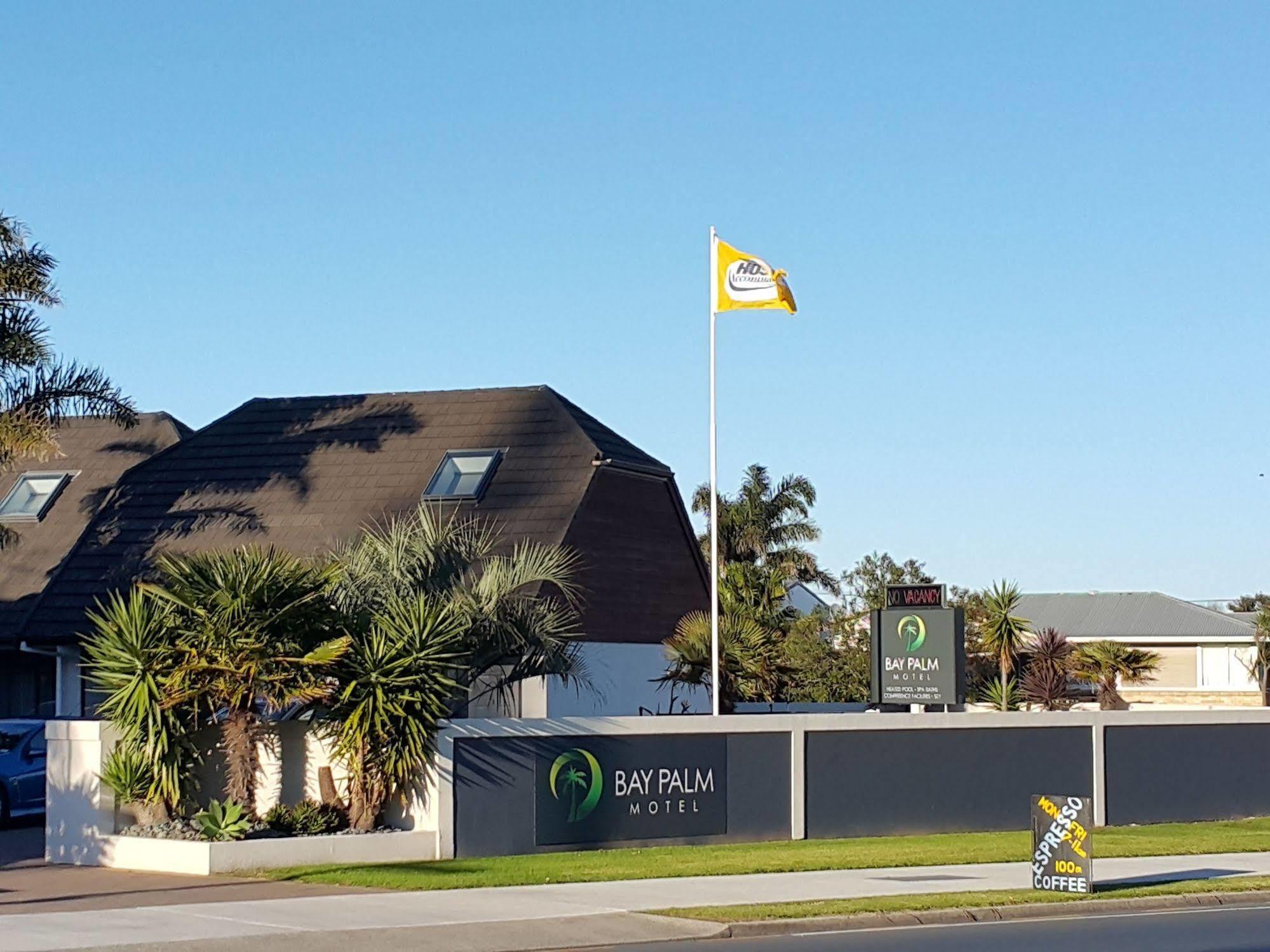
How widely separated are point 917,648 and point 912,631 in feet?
1.05

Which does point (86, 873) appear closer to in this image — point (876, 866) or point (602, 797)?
point (602, 797)

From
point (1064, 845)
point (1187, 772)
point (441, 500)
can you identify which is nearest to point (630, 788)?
point (1064, 845)

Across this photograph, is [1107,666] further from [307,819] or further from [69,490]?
[307,819]

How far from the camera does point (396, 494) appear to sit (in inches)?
1441

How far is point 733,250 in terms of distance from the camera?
2766 centimetres

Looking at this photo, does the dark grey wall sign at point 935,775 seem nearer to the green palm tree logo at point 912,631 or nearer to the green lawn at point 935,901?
the green palm tree logo at point 912,631

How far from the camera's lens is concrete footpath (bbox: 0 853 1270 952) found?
14211 millimetres

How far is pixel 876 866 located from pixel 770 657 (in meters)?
13.8

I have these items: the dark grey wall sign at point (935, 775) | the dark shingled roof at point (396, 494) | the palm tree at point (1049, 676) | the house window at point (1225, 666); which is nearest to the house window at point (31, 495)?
the dark shingled roof at point (396, 494)

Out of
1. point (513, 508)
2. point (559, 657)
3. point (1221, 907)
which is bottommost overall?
point (1221, 907)

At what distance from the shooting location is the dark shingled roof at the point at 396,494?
35.7 m

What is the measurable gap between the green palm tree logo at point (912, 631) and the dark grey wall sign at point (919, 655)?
1 centimetres

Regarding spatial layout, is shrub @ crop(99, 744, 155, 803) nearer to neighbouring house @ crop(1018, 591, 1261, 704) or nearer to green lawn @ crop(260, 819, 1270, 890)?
green lawn @ crop(260, 819, 1270, 890)

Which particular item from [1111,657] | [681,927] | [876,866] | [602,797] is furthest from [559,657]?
[1111,657]
